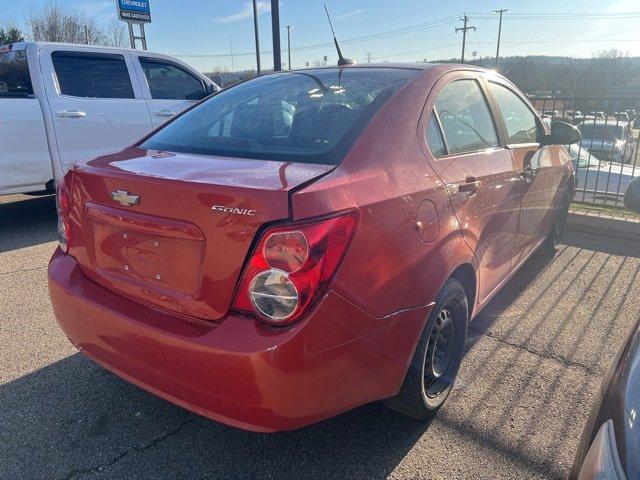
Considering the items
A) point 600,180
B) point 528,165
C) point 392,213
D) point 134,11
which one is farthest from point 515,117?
point 134,11

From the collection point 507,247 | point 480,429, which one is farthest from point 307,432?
point 507,247

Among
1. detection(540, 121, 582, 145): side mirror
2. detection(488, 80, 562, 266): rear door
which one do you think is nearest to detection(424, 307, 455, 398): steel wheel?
detection(488, 80, 562, 266): rear door

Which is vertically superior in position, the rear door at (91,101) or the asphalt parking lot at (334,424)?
the rear door at (91,101)

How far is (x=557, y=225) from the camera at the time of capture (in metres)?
4.62

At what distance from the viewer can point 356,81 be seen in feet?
8.74

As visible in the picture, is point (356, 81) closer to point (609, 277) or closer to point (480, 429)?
point (480, 429)

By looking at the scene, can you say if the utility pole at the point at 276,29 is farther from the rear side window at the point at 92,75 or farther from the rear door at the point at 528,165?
the rear door at the point at 528,165

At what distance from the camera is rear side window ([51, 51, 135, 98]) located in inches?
219

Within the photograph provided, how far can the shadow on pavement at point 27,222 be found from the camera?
5.18 meters

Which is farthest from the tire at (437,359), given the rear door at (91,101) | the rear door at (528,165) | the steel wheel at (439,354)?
the rear door at (91,101)

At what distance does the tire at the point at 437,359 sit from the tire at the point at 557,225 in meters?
2.26

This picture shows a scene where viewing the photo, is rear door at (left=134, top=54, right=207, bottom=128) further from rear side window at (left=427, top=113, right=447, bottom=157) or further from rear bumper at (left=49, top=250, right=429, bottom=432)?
rear bumper at (left=49, top=250, right=429, bottom=432)

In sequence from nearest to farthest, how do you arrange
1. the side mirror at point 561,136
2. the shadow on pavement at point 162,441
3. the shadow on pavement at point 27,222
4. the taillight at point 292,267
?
the taillight at point 292,267, the shadow on pavement at point 162,441, the side mirror at point 561,136, the shadow on pavement at point 27,222

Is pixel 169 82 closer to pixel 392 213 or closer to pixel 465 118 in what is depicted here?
pixel 465 118
